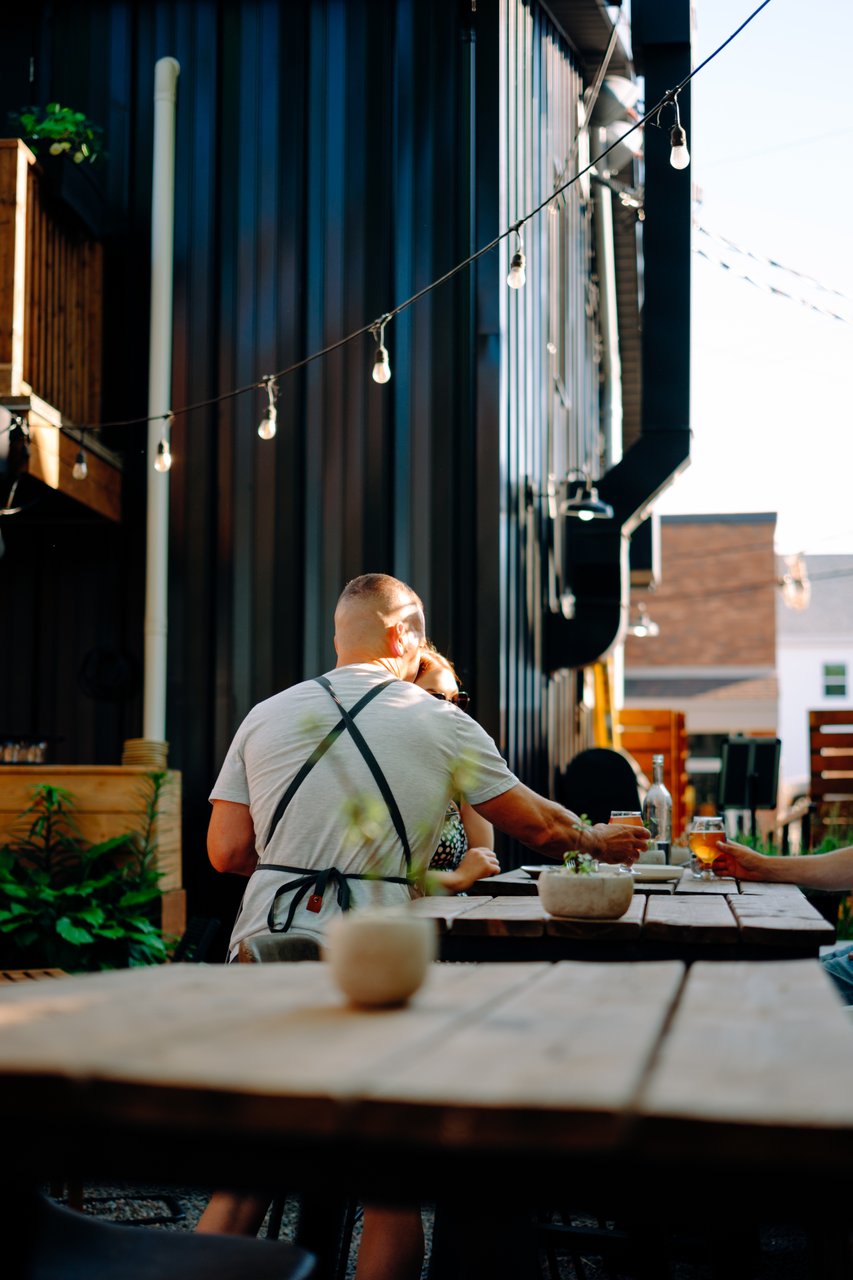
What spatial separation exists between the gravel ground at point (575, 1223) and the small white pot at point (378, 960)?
218 cm

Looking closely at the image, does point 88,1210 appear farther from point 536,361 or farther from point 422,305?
point 536,361

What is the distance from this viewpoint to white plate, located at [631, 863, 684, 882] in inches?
154

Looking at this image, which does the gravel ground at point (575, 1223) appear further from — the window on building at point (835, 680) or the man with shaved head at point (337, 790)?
the window on building at point (835, 680)

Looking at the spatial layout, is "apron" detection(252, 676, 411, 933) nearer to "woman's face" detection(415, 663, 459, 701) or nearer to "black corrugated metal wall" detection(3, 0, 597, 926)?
"woman's face" detection(415, 663, 459, 701)

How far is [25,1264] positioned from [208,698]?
215 inches

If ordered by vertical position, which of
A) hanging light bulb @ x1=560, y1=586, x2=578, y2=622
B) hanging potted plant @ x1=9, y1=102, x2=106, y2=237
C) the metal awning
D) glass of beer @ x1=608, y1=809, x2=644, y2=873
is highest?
the metal awning

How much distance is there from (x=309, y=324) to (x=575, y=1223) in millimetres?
4542

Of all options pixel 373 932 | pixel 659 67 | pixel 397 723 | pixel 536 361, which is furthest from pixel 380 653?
pixel 659 67

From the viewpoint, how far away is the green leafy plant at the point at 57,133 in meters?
6.51

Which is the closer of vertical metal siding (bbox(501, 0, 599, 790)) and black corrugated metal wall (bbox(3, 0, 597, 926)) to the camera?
black corrugated metal wall (bbox(3, 0, 597, 926))

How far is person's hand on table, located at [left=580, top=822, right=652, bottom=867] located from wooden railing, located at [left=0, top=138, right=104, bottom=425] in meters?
3.63

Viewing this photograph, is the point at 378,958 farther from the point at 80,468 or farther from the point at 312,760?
the point at 80,468

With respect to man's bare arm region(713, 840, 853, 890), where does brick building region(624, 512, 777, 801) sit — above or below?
above

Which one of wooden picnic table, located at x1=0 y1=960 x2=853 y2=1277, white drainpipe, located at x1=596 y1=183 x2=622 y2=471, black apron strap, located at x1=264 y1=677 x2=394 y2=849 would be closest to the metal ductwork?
white drainpipe, located at x1=596 y1=183 x2=622 y2=471
